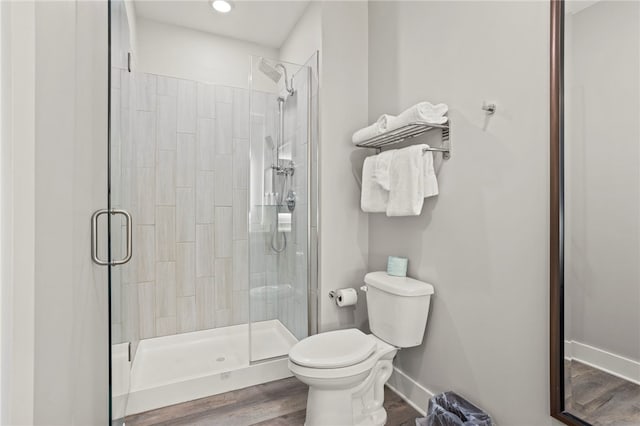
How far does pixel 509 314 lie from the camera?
1.36 metres

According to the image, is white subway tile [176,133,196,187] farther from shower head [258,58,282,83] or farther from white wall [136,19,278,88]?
shower head [258,58,282,83]

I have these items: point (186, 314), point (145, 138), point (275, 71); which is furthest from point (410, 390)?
point (145, 138)

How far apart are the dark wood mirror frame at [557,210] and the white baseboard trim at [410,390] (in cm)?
74

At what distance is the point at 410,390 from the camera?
1906mm

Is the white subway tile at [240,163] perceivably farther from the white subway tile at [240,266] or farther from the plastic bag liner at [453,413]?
the plastic bag liner at [453,413]

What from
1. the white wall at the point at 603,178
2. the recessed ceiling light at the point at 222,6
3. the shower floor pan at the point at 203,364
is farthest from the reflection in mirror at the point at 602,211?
the recessed ceiling light at the point at 222,6

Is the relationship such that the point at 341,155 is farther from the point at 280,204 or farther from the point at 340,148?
the point at 280,204

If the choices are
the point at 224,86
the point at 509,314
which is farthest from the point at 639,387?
the point at 224,86

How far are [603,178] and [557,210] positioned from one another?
0.16m

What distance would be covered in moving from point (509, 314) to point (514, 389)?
0.30m

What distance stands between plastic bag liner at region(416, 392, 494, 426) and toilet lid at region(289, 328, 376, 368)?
1.21 ft

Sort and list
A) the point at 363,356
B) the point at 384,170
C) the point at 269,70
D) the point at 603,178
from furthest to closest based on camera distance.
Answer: the point at 269,70, the point at 384,170, the point at 363,356, the point at 603,178

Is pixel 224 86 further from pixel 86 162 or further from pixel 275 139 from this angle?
pixel 86 162

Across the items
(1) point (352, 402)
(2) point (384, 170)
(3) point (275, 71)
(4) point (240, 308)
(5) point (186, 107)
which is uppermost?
(3) point (275, 71)
